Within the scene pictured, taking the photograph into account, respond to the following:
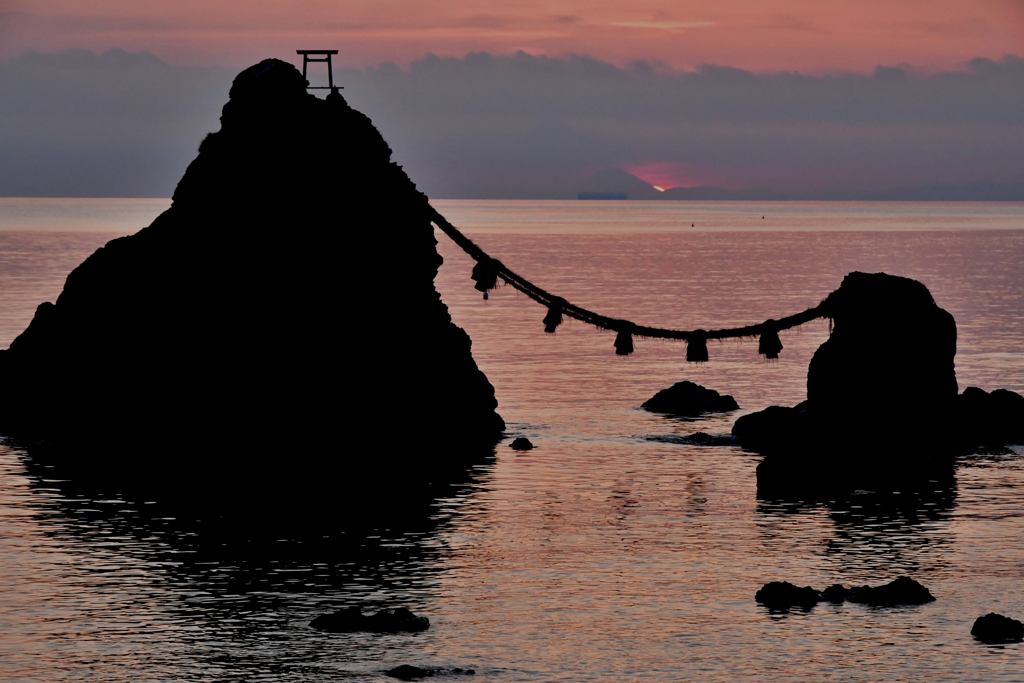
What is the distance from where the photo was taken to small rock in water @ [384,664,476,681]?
3606cm

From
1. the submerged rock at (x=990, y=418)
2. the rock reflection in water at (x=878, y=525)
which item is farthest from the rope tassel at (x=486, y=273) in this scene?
the submerged rock at (x=990, y=418)

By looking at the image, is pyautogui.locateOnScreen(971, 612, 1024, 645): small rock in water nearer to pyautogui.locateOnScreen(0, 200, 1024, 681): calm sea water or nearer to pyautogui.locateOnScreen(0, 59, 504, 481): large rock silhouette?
pyautogui.locateOnScreen(0, 200, 1024, 681): calm sea water

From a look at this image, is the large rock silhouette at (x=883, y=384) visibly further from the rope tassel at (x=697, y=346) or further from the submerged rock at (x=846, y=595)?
the submerged rock at (x=846, y=595)

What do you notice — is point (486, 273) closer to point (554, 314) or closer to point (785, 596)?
point (554, 314)

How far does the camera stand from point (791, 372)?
102812mm

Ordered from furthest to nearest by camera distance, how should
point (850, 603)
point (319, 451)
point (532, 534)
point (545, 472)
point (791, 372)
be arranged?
point (791, 372) → point (319, 451) → point (545, 472) → point (532, 534) → point (850, 603)

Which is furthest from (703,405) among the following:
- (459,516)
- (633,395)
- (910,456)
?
(459,516)

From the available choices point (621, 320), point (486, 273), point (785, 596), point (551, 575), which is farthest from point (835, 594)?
point (486, 273)

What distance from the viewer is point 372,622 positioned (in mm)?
40312

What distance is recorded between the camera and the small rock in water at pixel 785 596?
42.8m

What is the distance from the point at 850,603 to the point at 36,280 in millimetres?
153908

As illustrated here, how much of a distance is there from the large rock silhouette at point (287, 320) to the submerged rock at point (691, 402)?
1170 cm

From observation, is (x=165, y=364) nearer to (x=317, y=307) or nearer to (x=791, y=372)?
(x=317, y=307)

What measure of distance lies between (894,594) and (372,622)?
13.8 meters
